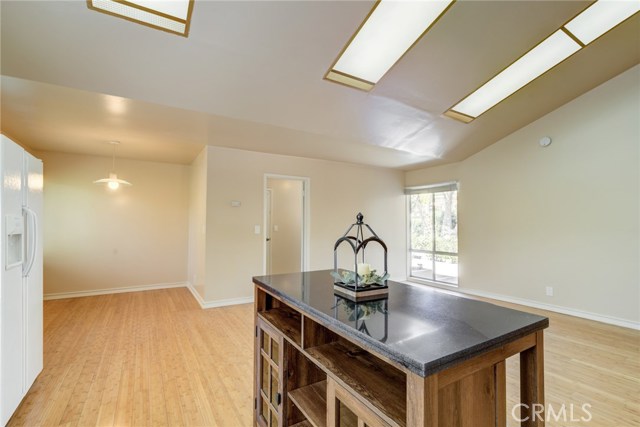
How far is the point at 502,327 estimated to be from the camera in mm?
999

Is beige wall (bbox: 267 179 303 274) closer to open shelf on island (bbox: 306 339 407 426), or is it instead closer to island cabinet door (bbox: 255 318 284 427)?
island cabinet door (bbox: 255 318 284 427)

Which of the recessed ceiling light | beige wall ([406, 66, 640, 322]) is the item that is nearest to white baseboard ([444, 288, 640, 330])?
beige wall ([406, 66, 640, 322])

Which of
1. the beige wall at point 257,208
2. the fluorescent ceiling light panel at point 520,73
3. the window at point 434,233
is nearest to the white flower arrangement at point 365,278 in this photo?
the fluorescent ceiling light panel at point 520,73

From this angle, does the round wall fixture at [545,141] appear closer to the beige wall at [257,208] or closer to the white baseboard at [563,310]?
the white baseboard at [563,310]

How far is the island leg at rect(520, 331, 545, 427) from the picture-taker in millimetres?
1055

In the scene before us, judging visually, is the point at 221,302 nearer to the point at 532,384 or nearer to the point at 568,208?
the point at 532,384

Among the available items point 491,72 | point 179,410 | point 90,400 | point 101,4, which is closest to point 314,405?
point 179,410

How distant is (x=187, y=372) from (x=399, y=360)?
7.85 feet

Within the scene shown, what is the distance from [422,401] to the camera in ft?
2.44

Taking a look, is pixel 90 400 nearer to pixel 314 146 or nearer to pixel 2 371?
pixel 2 371

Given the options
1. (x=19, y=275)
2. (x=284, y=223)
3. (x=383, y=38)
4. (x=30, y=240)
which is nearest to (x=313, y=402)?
(x=19, y=275)

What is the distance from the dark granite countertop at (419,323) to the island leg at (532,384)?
0.37ft

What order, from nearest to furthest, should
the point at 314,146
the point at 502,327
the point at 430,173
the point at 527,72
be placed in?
the point at 502,327, the point at 527,72, the point at 314,146, the point at 430,173

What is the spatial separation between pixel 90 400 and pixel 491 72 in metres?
4.56
